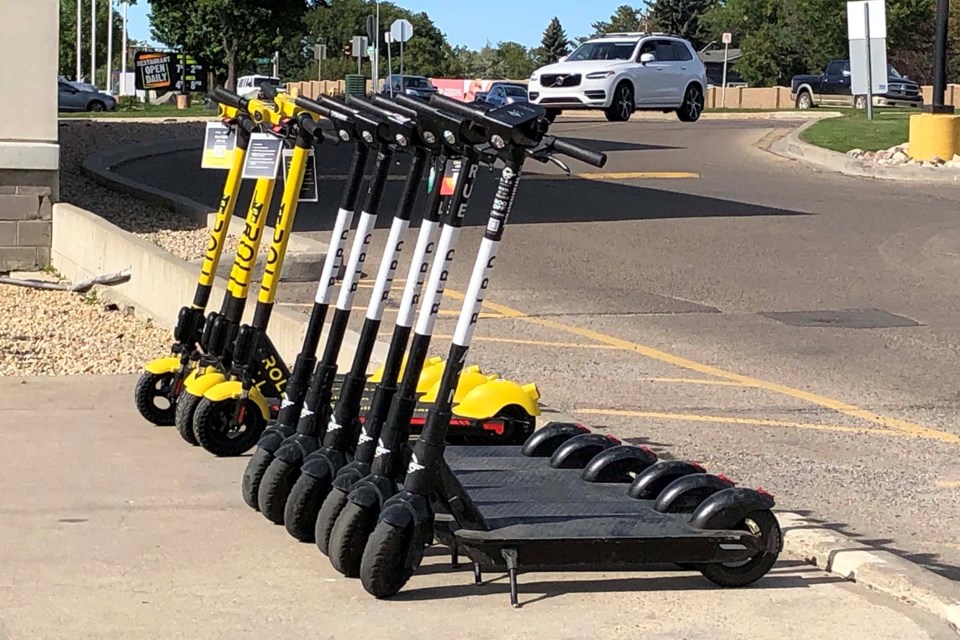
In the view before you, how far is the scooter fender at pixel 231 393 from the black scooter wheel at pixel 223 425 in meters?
0.02

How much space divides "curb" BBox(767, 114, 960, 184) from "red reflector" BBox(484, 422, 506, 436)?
17437 mm

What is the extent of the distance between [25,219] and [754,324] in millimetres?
6864

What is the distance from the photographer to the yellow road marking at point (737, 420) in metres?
8.23

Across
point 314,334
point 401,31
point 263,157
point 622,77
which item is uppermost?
point 401,31

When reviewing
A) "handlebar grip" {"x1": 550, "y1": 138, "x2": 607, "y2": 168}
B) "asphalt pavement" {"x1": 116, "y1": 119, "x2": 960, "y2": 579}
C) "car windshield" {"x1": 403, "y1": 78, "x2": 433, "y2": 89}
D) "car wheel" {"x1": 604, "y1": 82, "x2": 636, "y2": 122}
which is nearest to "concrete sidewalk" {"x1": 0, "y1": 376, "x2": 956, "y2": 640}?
"asphalt pavement" {"x1": 116, "y1": 119, "x2": 960, "y2": 579}

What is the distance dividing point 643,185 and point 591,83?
1090 cm

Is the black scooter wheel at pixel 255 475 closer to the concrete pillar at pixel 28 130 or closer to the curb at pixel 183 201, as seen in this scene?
the curb at pixel 183 201

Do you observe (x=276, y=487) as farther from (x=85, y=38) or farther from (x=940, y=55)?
(x=85, y=38)

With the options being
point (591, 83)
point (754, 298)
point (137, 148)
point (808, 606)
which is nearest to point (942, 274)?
point (754, 298)

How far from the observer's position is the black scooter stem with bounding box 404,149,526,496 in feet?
16.5

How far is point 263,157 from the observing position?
7.54 meters

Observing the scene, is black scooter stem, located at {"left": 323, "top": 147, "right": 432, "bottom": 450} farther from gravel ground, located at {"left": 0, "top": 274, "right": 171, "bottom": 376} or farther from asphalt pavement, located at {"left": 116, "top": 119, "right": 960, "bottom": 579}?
gravel ground, located at {"left": 0, "top": 274, "right": 171, "bottom": 376}

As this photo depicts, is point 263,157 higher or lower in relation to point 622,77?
lower

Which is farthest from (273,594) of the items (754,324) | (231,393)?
(754,324)
